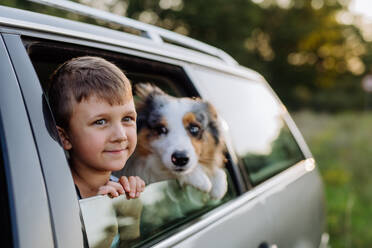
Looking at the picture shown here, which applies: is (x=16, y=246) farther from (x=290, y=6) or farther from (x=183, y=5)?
(x=290, y=6)

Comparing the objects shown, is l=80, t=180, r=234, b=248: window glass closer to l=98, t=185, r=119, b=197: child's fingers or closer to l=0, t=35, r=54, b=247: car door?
l=98, t=185, r=119, b=197: child's fingers

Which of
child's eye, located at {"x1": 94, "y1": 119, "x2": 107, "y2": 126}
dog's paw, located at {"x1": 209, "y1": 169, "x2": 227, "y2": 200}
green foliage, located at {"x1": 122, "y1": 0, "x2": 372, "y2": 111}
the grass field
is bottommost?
the grass field

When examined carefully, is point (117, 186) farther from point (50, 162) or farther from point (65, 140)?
point (50, 162)

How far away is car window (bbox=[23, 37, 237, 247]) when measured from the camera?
1.38m

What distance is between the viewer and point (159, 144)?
2.03m

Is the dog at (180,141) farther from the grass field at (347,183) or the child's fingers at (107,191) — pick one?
the grass field at (347,183)

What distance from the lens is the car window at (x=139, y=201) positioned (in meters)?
1.38

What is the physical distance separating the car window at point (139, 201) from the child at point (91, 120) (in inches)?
2.3

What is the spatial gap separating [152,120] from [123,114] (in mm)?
505

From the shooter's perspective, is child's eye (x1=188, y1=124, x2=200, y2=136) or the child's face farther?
child's eye (x1=188, y1=124, x2=200, y2=136)

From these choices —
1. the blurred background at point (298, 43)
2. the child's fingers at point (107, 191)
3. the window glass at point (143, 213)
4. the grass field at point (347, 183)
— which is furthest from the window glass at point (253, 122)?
the blurred background at point (298, 43)

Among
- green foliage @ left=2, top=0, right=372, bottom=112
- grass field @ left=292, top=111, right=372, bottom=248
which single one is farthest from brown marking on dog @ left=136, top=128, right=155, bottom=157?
green foliage @ left=2, top=0, right=372, bottom=112

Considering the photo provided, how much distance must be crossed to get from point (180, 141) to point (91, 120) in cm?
70

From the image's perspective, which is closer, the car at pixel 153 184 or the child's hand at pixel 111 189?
the car at pixel 153 184
